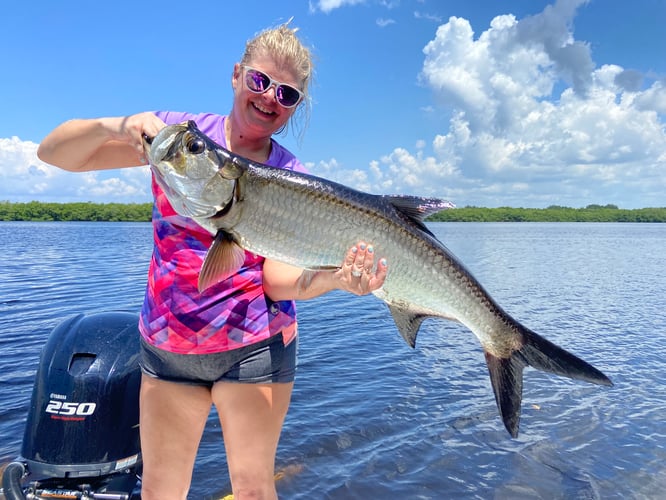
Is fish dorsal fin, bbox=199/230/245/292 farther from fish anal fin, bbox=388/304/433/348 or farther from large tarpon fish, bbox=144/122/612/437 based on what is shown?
fish anal fin, bbox=388/304/433/348

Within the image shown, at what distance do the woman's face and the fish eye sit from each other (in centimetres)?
39

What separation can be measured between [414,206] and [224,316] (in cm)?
122

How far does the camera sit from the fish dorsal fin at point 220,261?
2.45m

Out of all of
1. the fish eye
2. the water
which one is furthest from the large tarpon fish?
the water

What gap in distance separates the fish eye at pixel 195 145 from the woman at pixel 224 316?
212 mm

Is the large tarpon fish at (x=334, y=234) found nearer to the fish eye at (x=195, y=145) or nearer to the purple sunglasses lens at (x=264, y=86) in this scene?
the fish eye at (x=195, y=145)

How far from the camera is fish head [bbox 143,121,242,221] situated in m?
2.49

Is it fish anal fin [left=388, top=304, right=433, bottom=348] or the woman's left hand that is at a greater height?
the woman's left hand

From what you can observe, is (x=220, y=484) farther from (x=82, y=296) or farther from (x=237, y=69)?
(x=82, y=296)

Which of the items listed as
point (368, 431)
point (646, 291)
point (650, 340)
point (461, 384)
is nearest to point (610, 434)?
point (461, 384)

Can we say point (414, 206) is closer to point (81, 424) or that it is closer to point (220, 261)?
point (220, 261)

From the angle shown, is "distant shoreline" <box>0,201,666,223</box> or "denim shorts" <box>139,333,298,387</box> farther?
"distant shoreline" <box>0,201,666,223</box>

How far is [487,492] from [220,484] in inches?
117

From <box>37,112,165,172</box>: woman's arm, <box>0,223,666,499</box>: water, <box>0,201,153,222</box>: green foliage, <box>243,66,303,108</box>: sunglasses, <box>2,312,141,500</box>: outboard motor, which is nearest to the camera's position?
<box>37,112,165,172</box>: woman's arm
